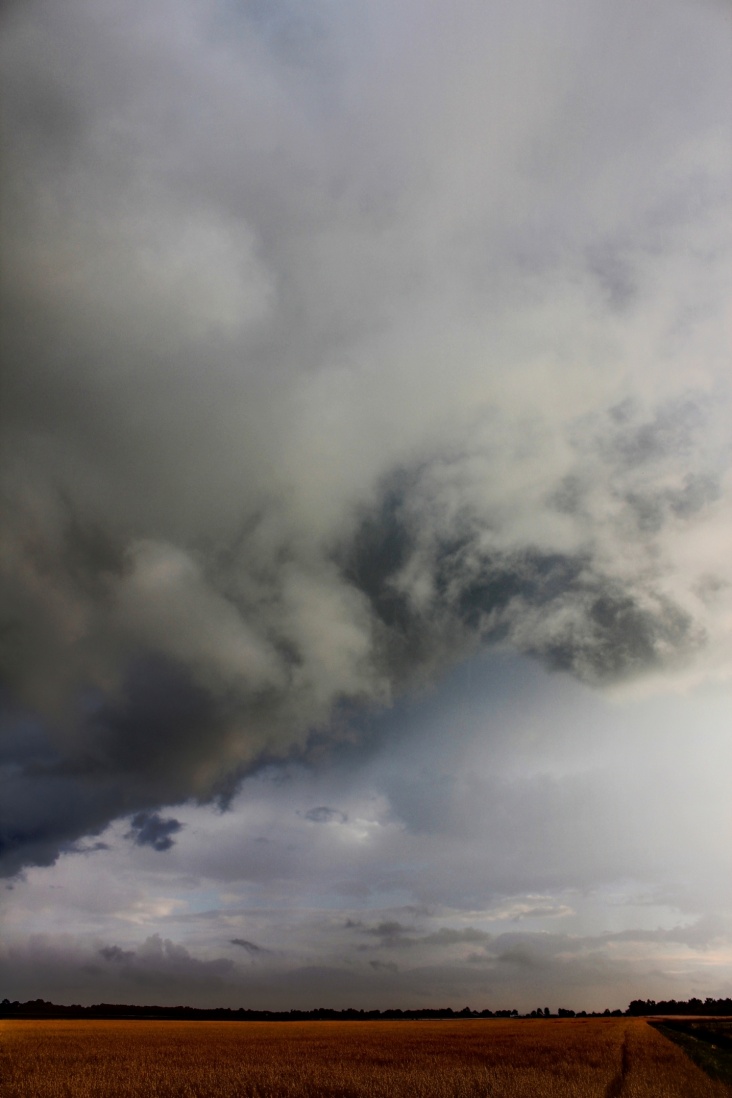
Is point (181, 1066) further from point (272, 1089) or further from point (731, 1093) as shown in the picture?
point (731, 1093)

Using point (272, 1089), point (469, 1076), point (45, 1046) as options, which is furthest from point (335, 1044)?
point (272, 1089)

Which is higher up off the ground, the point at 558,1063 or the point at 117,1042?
the point at 558,1063

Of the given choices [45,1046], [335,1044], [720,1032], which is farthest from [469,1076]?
[720,1032]

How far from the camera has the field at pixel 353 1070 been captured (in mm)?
23172

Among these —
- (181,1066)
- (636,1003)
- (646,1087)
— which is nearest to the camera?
(646,1087)

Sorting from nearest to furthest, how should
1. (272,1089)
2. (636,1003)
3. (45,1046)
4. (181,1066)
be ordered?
(272,1089) → (181,1066) → (45,1046) → (636,1003)

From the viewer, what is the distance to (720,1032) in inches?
2389

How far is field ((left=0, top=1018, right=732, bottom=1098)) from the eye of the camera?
2317 centimetres

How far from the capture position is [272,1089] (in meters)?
23.5

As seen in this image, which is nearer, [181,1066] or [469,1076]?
[469,1076]

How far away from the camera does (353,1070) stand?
28.3m

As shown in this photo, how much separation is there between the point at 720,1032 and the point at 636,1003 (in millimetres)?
167239

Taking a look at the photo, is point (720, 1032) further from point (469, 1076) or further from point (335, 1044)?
point (469, 1076)

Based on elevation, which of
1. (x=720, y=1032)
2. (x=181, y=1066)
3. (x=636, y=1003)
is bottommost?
(x=636, y=1003)
